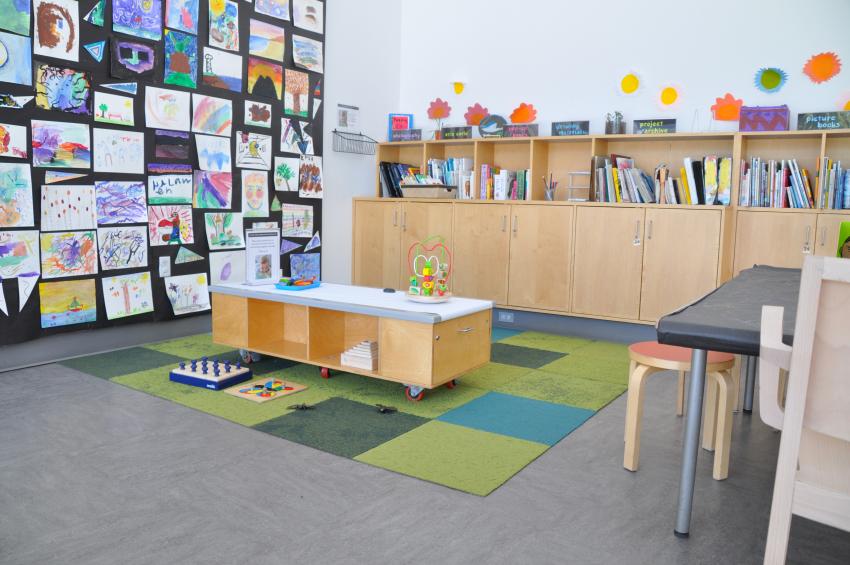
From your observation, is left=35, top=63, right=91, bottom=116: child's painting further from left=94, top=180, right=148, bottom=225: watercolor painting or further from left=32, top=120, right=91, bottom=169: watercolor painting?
left=94, top=180, right=148, bottom=225: watercolor painting

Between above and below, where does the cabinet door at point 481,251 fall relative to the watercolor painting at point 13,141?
below

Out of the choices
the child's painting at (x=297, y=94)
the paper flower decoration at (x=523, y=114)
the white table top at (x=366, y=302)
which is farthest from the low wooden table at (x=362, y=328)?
the paper flower decoration at (x=523, y=114)

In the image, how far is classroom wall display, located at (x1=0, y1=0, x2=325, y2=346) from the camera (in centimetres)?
378

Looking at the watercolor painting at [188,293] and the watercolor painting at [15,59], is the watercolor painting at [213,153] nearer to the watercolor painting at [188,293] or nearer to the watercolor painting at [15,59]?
the watercolor painting at [188,293]

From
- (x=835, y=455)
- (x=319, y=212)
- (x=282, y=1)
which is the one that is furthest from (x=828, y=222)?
(x=282, y=1)

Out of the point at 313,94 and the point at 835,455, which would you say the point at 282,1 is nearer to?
the point at 313,94

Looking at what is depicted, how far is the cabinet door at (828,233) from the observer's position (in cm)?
424

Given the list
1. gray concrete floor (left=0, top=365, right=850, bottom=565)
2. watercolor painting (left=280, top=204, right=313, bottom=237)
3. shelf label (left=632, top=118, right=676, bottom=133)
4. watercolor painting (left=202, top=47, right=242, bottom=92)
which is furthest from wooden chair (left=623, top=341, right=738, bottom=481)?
watercolor painting (left=202, top=47, right=242, bottom=92)

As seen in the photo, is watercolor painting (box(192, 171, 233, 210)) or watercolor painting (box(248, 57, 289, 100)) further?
watercolor painting (box(248, 57, 289, 100))

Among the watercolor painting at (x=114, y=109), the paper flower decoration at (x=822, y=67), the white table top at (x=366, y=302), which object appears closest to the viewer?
the white table top at (x=366, y=302)

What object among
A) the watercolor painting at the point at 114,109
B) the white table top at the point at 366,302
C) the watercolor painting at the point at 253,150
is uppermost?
the watercolor painting at the point at 114,109

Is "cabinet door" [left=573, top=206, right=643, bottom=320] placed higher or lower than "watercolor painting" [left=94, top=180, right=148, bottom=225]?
lower

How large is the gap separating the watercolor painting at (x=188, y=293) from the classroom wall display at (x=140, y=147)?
11 mm

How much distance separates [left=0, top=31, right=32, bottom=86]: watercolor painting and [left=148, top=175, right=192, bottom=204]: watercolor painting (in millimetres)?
921
